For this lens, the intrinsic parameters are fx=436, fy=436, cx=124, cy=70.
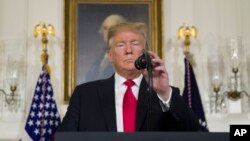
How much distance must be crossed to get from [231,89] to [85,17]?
8.85 feet

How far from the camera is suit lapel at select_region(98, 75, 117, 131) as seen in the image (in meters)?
2.81

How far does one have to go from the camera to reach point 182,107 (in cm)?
241

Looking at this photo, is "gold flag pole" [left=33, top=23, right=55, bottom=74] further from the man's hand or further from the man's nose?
the man's hand

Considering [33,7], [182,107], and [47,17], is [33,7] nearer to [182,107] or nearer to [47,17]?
[47,17]

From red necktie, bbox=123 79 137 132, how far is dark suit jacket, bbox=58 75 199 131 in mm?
42

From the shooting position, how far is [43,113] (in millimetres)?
6418

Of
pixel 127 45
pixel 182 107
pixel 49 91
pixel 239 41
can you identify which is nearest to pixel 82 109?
pixel 127 45

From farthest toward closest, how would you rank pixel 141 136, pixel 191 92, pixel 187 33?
pixel 187 33 → pixel 191 92 → pixel 141 136

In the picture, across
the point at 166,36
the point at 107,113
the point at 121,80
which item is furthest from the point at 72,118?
the point at 166,36

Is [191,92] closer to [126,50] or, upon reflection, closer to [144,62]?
[126,50]

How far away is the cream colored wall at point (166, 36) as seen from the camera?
7.02 meters

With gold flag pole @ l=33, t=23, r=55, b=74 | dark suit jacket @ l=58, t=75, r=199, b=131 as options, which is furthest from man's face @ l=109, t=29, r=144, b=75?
gold flag pole @ l=33, t=23, r=55, b=74

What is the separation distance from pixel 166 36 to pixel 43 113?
7.92 ft

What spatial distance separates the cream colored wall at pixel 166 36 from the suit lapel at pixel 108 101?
3976 millimetres
